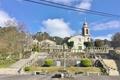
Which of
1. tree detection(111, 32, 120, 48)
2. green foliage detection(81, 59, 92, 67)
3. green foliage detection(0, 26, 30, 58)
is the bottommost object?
green foliage detection(81, 59, 92, 67)

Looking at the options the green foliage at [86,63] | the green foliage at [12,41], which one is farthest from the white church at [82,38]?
the green foliage at [86,63]

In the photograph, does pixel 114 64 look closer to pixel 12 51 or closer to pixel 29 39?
pixel 12 51

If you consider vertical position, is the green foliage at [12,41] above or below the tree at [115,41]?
below

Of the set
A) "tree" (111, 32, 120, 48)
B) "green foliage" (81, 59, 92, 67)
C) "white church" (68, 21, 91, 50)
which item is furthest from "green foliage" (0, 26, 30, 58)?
"tree" (111, 32, 120, 48)

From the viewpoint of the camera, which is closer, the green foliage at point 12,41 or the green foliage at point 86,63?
the green foliage at point 86,63

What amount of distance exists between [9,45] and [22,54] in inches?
193

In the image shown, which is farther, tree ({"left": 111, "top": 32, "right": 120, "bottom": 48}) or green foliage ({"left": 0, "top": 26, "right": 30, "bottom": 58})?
tree ({"left": 111, "top": 32, "right": 120, "bottom": 48})

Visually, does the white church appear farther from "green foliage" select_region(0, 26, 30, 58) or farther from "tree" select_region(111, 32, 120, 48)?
"green foliage" select_region(0, 26, 30, 58)

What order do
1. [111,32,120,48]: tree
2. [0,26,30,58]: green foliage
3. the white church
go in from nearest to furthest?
[0,26,30,58]: green foliage < the white church < [111,32,120,48]: tree

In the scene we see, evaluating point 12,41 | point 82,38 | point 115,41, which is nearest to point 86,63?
point 12,41

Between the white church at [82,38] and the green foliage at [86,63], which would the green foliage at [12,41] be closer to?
the green foliage at [86,63]

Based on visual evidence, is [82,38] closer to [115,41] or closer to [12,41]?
[115,41]

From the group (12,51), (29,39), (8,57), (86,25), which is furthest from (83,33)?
(8,57)

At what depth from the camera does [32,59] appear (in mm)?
67312
